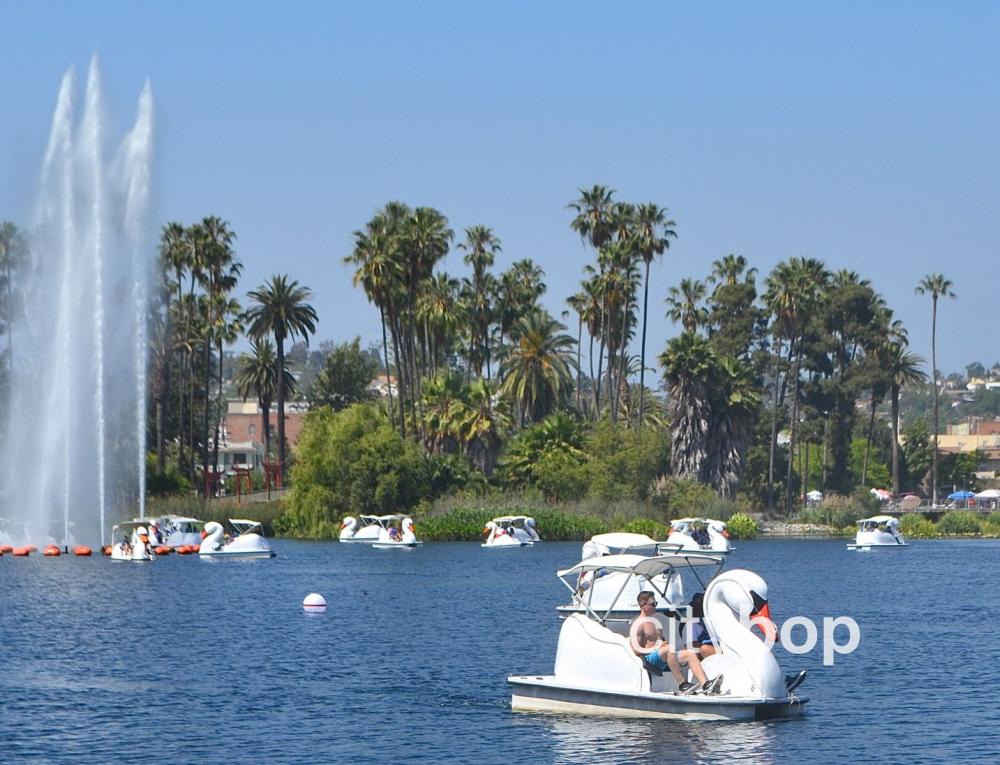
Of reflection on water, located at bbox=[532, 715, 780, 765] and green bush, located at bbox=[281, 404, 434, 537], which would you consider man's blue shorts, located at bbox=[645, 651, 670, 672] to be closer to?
reflection on water, located at bbox=[532, 715, 780, 765]

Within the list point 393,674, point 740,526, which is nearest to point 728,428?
point 740,526

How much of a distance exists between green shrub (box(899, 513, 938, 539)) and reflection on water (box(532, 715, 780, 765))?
103 metres

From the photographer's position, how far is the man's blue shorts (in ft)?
107

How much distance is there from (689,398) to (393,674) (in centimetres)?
8794

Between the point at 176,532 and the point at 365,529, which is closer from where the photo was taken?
the point at 176,532

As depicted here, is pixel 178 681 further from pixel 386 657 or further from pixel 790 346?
pixel 790 346

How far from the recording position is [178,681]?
41.4m

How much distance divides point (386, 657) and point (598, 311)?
9048 cm

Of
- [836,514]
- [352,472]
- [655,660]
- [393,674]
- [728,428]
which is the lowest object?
[393,674]

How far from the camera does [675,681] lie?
32688 mm

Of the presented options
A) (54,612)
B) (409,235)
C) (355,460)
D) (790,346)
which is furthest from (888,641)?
(790,346)

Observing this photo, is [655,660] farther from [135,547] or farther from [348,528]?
[348,528]

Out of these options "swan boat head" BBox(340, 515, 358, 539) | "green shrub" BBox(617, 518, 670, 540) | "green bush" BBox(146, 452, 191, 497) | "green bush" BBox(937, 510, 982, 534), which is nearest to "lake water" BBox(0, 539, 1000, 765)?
"swan boat head" BBox(340, 515, 358, 539)

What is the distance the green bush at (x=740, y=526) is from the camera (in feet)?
393
